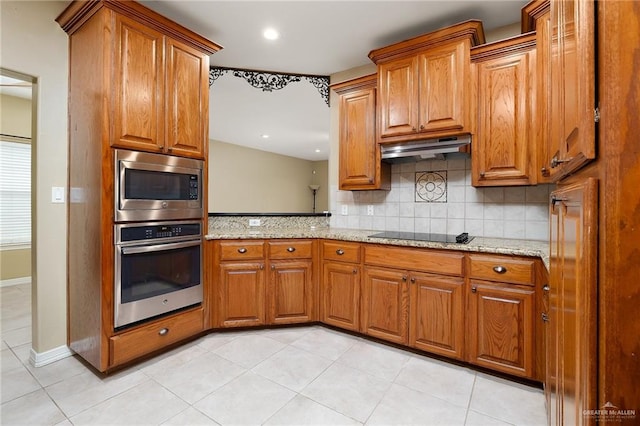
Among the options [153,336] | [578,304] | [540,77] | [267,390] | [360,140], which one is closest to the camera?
[578,304]

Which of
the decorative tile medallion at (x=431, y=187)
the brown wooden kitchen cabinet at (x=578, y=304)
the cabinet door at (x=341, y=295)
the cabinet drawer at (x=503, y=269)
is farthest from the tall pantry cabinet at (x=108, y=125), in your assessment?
the brown wooden kitchen cabinet at (x=578, y=304)

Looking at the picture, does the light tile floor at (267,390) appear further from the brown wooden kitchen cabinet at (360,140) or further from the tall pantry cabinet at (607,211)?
the brown wooden kitchen cabinet at (360,140)

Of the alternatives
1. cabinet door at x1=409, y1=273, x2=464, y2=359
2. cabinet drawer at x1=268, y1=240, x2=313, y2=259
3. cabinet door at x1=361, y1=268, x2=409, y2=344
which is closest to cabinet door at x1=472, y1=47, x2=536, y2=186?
cabinet door at x1=409, y1=273, x2=464, y2=359

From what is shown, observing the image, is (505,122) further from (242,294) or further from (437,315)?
(242,294)

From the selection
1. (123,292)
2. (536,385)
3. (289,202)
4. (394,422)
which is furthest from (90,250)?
(289,202)

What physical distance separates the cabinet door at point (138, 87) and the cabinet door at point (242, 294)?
1160 mm

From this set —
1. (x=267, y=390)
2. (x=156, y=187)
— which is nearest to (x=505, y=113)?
(x=267, y=390)

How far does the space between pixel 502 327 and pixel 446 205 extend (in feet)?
3.61

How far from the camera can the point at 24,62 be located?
200cm

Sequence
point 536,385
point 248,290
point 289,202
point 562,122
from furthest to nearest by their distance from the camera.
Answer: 1. point 289,202
2. point 248,290
3. point 536,385
4. point 562,122

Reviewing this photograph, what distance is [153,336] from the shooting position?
213cm

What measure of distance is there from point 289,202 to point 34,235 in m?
6.59

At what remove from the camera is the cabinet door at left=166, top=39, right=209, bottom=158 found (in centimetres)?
223

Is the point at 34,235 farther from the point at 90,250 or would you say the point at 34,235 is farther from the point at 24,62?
the point at 24,62
